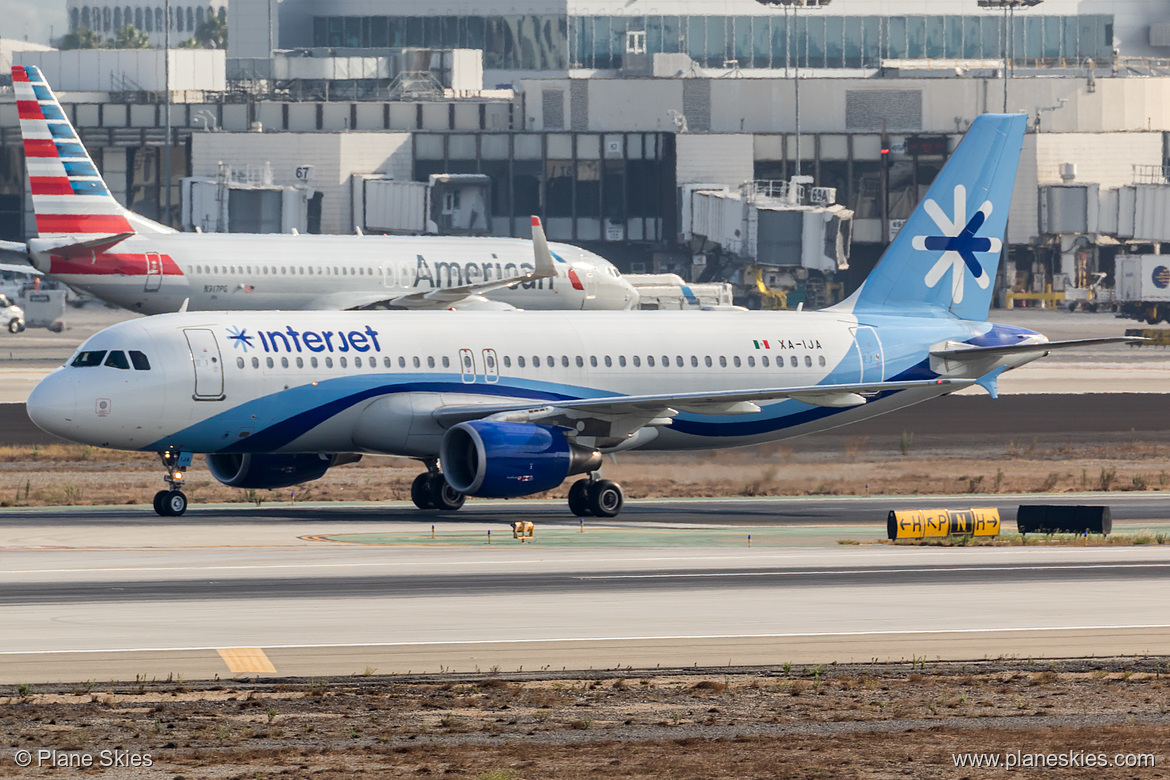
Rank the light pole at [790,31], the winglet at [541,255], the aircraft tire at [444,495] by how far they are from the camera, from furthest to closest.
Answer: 1. the light pole at [790,31]
2. the winglet at [541,255]
3. the aircraft tire at [444,495]

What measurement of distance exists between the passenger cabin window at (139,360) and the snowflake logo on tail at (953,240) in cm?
2181

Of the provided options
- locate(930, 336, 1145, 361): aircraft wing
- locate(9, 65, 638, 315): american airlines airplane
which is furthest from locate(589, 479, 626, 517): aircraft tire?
locate(9, 65, 638, 315): american airlines airplane

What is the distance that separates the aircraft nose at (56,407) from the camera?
39.8 m

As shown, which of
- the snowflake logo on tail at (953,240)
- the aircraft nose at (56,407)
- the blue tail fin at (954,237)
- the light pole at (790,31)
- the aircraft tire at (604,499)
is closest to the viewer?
the aircraft nose at (56,407)

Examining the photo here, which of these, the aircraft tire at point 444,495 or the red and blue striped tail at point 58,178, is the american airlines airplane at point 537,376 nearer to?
the aircraft tire at point 444,495

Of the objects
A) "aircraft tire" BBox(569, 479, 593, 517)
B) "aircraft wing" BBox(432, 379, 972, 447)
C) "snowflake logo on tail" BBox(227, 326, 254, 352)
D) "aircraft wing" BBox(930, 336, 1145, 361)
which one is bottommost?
"aircraft tire" BBox(569, 479, 593, 517)

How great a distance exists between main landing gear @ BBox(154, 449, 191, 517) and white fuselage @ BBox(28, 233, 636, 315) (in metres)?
34.5

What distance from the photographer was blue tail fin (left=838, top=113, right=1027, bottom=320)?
50.2 metres

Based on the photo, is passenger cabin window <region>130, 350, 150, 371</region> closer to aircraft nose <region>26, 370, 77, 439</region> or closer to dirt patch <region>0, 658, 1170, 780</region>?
aircraft nose <region>26, 370, 77, 439</region>

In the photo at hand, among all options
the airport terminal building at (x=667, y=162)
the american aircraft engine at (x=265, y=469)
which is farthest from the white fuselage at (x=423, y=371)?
the airport terminal building at (x=667, y=162)

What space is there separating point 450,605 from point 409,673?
5.60 meters

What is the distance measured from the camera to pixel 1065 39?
183m

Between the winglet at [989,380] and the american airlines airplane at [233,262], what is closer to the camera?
the winglet at [989,380]

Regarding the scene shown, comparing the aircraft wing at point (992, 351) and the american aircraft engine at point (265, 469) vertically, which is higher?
the aircraft wing at point (992, 351)
